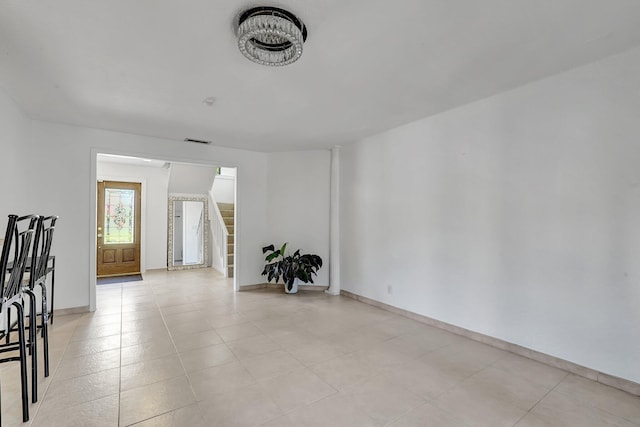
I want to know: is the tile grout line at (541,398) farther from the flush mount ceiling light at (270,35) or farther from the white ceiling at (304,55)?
the flush mount ceiling light at (270,35)

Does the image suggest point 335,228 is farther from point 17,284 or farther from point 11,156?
point 11,156

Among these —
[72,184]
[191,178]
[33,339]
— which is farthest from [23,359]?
[191,178]

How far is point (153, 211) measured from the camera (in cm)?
721

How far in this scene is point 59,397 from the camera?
212cm

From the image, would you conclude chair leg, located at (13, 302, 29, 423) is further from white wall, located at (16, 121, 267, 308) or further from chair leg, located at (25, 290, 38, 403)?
white wall, located at (16, 121, 267, 308)

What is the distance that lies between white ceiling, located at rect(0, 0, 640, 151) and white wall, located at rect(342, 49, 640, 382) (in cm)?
29

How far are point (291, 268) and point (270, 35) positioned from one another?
3748mm

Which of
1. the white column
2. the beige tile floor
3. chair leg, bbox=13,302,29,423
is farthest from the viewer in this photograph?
the white column

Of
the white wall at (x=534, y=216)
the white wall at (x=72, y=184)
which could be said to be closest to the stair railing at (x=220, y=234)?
the white wall at (x=72, y=184)

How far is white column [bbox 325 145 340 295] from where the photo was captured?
16.9ft

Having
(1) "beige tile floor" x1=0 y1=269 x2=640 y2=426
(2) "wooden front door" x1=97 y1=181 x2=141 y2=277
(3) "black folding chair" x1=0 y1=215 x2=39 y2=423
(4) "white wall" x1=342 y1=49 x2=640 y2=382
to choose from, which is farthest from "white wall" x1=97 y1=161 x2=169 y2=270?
(4) "white wall" x1=342 y1=49 x2=640 y2=382

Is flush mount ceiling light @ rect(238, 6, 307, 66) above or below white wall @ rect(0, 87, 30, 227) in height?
above

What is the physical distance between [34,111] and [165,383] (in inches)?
140

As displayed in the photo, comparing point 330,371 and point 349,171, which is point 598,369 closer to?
point 330,371
